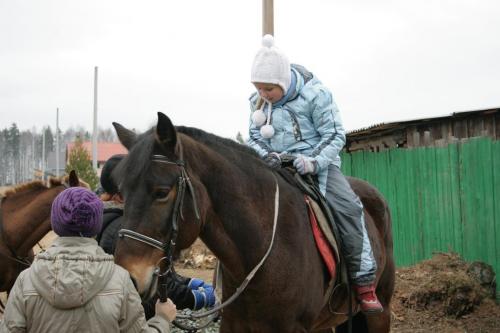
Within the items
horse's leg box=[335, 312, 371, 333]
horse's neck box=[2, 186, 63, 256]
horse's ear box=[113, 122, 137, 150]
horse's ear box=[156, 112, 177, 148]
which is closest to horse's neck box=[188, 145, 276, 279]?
horse's ear box=[156, 112, 177, 148]

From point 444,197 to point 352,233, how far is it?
5.62 meters

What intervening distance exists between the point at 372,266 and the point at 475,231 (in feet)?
16.4

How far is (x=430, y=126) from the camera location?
1020cm

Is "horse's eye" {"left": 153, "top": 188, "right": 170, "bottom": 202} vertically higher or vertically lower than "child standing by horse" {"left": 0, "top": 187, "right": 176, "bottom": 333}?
higher

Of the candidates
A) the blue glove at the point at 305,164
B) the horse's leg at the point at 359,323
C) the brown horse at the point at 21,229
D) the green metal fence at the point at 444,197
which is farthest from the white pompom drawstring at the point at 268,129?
the green metal fence at the point at 444,197

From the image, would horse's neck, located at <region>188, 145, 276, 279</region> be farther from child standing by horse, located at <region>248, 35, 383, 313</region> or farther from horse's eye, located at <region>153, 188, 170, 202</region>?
child standing by horse, located at <region>248, 35, 383, 313</region>

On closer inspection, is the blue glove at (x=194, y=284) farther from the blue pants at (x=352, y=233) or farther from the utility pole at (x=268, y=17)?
the utility pole at (x=268, y=17)

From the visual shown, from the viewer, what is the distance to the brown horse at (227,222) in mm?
2842

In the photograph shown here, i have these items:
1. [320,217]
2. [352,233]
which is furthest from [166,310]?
[352,233]

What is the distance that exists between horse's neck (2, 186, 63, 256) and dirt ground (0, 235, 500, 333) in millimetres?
4909

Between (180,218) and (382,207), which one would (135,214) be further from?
(382,207)

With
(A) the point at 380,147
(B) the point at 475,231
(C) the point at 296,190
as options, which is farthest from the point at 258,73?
(A) the point at 380,147

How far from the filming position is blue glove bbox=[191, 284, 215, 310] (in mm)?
3914

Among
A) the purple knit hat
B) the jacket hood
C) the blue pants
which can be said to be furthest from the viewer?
the blue pants
